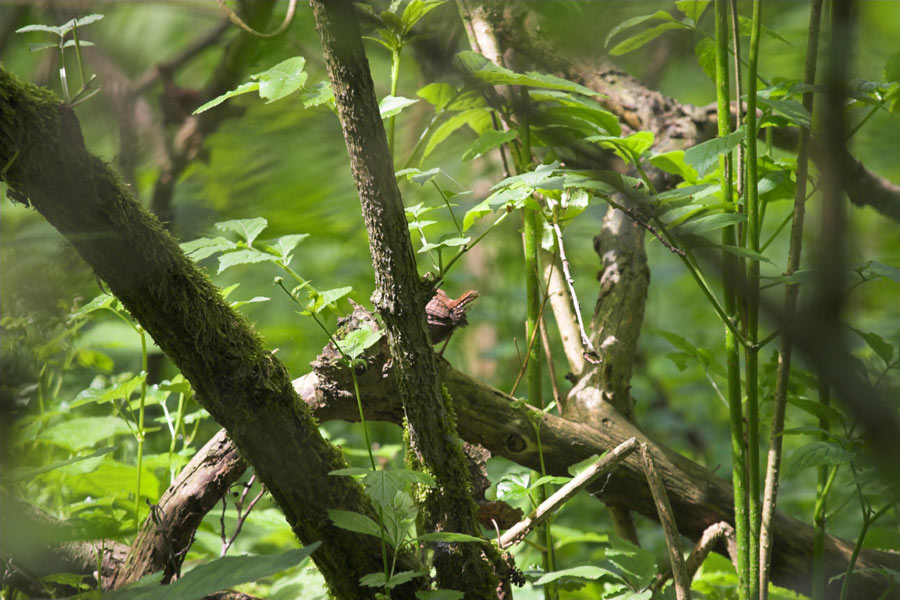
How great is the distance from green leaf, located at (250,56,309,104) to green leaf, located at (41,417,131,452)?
34.2 inches

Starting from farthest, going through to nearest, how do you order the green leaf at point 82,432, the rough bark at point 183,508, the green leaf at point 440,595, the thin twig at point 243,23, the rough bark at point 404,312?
the green leaf at point 82,432 → the rough bark at point 183,508 → the green leaf at point 440,595 → the rough bark at point 404,312 → the thin twig at point 243,23

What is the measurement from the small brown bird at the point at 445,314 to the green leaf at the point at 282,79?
416 mm

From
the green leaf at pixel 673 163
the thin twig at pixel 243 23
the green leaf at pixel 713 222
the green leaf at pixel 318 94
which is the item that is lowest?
the green leaf at pixel 713 222

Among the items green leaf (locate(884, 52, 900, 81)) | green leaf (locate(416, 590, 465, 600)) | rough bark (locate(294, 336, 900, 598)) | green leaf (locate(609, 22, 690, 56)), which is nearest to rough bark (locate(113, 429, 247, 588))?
rough bark (locate(294, 336, 900, 598))

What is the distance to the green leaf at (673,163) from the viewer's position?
1000 millimetres

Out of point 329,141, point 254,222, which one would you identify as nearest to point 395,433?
point 254,222

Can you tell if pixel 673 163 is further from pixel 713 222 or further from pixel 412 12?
pixel 412 12

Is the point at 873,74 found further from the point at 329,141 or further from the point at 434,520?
the point at 329,141

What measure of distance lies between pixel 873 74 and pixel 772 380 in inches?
31.3

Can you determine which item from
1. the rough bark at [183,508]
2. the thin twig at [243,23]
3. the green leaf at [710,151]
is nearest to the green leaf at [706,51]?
the green leaf at [710,151]

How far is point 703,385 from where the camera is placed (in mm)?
3023

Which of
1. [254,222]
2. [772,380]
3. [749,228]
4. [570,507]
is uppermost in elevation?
[254,222]

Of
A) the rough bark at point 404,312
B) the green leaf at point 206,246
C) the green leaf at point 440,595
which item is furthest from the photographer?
the green leaf at point 206,246

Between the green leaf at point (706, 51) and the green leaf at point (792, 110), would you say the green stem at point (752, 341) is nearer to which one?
the green leaf at point (792, 110)
